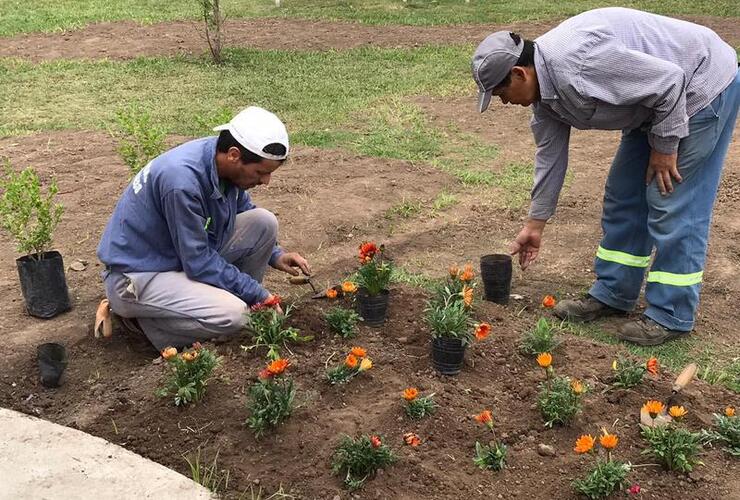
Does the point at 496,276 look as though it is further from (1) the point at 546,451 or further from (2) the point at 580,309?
(1) the point at 546,451

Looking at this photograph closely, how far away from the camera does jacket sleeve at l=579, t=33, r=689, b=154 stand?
4.04 metres

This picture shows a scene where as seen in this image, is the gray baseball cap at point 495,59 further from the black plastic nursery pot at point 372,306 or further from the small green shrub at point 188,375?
the small green shrub at point 188,375

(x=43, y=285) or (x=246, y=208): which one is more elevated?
(x=246, y=208)

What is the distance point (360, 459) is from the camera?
129 inches

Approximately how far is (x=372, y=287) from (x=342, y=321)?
0.25m

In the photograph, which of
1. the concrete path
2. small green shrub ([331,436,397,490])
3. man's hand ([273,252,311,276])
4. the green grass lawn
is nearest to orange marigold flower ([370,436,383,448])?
small green shrub ([331,436,397,490])

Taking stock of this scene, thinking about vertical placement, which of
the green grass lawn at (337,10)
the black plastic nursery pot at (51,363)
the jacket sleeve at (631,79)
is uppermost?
the jacket sleeve at (631,79)

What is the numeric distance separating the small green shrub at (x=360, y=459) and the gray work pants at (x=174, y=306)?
125 centimetres

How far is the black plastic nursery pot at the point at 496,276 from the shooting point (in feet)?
16.2

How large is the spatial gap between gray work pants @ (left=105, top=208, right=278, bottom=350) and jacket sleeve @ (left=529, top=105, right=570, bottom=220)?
173cm

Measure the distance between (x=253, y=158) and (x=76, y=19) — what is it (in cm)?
1182

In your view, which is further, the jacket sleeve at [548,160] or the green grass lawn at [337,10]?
the green grass lawn at [337,10]

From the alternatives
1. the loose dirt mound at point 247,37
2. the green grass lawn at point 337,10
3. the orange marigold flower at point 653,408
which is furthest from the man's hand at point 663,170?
the green grass lawn at point 337,10

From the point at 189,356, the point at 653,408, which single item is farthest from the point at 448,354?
the point at 189,356
